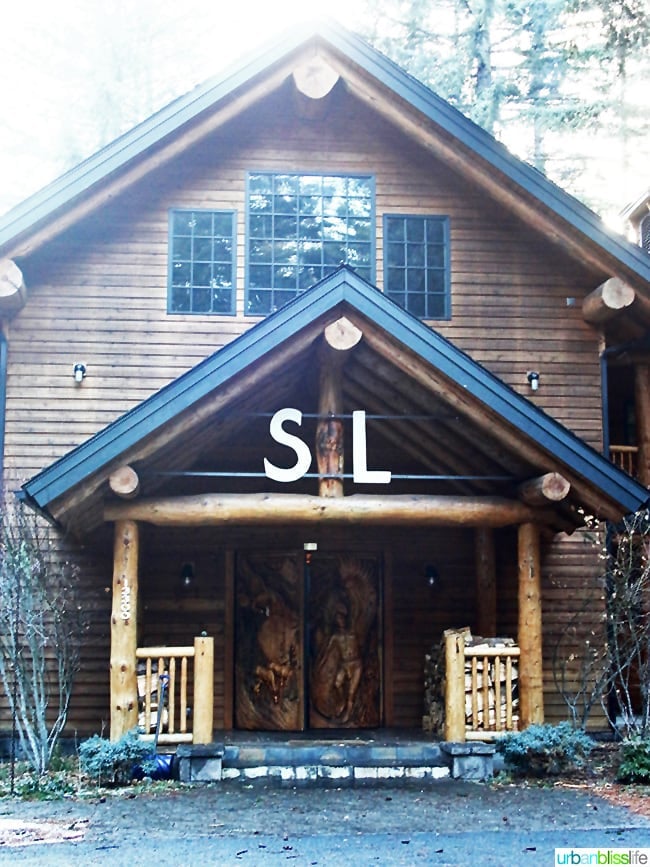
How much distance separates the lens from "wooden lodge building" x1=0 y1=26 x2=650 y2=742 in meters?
13.3

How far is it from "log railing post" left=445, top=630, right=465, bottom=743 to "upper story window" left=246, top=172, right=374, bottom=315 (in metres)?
4.86

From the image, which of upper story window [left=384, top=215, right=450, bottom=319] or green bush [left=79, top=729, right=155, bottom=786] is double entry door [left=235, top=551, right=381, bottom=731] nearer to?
green bush [left=79, top=729, right=155, bottom=786]

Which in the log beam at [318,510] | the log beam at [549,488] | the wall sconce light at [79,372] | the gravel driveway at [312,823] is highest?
the wall sconce light at [79,372]

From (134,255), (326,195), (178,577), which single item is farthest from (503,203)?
(178,577)

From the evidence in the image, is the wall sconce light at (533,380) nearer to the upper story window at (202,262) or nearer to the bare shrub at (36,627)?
the upper story window at (202,262)

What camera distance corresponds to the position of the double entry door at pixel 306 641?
13.5m

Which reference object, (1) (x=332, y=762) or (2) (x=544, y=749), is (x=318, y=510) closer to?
(1) (x=332, y=762)

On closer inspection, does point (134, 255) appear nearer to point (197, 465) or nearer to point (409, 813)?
point (197, 465)

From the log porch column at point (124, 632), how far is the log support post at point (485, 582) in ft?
14.1

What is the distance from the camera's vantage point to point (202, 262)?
13898 millimetres

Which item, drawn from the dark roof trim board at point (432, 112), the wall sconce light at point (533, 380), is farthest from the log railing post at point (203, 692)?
the dark roof trim board at point (432, 112)

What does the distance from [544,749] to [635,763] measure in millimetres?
841


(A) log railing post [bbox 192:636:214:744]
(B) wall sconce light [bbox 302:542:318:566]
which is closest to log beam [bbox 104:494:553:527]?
(A) log railing post [bbox 192:636:214:744]

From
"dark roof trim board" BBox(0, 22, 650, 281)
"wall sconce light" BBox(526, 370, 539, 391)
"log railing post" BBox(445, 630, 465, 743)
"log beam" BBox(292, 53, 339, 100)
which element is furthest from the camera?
"wall sconce light" BBox(526, 370, 539, 391)
